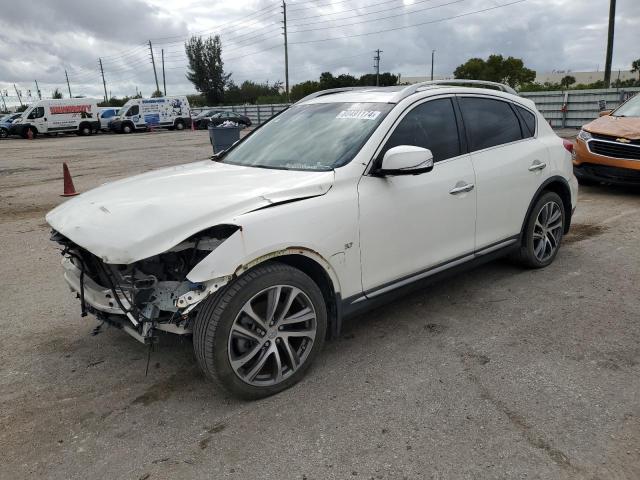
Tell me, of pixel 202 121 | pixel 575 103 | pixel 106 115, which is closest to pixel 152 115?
pixel 106 115

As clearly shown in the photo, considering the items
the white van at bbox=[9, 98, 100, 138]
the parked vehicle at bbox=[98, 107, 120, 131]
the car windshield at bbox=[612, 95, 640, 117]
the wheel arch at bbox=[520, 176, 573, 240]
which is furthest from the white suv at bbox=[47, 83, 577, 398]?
the parked vehicle at bbox=[98, 107, 120, 131]

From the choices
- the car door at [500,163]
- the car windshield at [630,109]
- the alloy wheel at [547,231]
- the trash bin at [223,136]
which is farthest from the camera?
the trash bin at [223,136]

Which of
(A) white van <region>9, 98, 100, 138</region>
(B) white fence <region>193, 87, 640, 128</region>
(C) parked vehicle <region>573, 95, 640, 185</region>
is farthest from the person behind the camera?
(A) white van <region>9, 98, 100, 138</region>

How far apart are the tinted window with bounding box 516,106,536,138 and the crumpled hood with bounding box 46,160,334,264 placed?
2353 mm

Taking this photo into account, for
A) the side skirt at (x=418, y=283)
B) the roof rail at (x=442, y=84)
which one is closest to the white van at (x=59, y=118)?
the roof rail at (x=442, y=84)

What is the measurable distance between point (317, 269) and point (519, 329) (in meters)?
1.66

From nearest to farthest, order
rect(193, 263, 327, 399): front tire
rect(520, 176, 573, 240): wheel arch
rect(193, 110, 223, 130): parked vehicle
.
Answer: rect(193, 263, 327, 399): front tire → rect(520, 176, 573, 240): wheel arch → rect(193, 110, 223, 130): parked vehicle

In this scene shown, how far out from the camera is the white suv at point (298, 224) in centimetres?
267

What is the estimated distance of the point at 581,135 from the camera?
28.0 feet

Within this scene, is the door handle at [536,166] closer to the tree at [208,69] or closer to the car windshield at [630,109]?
the car windshield at [630,109]

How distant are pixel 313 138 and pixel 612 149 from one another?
6270mm

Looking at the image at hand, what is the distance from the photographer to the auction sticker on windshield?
354 centimetres

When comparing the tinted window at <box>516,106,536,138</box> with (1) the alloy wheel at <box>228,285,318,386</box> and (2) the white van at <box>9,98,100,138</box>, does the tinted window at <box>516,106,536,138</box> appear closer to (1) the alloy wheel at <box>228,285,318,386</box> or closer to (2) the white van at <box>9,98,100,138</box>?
(1) the alloy wheel at <box>228,285,318,386</box>

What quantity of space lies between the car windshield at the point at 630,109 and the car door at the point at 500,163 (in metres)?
5.17
